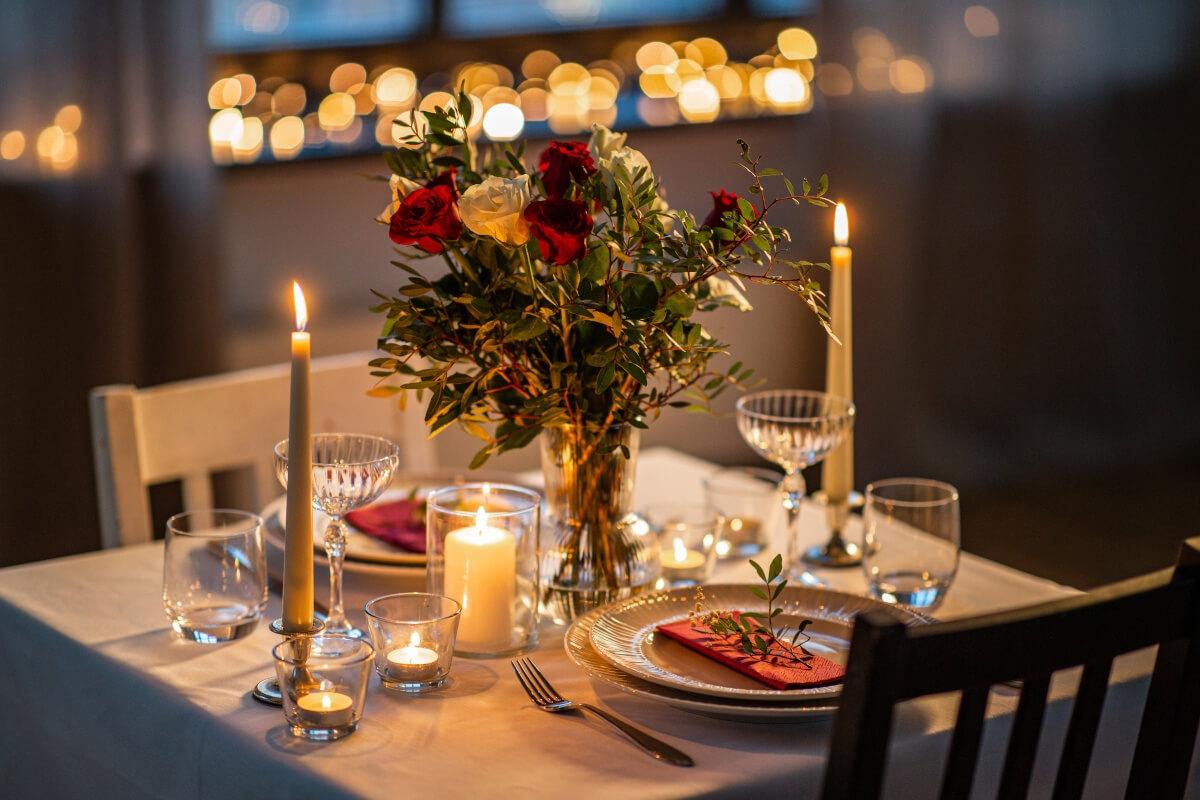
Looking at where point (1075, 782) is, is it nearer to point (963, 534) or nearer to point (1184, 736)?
point (1184, 736)

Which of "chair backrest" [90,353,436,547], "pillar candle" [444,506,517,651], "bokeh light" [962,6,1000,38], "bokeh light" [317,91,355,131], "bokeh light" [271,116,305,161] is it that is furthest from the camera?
"bokeh light" [962,6,1000,38]

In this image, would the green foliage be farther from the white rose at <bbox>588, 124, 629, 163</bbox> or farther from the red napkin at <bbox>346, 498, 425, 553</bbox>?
the red napkin at <bbox>346, 498, 425, 553</bbox>

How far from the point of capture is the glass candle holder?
1192 mm

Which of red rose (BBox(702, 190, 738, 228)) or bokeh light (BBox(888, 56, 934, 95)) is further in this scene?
bokeh light (BBox(888, 56, 934, 95))

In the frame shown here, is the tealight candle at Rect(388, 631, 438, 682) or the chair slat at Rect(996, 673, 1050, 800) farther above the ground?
the chair slat at Rect(996, 673, 1050, 800)

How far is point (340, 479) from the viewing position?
3.79 feet

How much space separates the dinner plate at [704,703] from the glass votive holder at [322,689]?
171mm

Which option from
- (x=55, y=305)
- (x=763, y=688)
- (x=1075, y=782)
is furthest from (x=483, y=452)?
(x=55, y=305)

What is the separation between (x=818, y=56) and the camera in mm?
3615

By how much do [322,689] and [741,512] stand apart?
57 cm

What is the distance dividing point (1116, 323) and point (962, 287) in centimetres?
40

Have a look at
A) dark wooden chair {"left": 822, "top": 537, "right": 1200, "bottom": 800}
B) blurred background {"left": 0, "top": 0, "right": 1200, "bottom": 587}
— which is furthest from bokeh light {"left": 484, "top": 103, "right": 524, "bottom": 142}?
dark wooden chair {"left": 822, "top": 537, "right": 1200, "bottom": 800}

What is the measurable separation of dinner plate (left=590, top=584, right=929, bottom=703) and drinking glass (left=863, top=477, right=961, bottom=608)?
8 centimetres

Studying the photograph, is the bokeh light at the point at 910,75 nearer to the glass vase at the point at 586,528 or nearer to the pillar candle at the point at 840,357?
the pillar candle at the point at 840,357
